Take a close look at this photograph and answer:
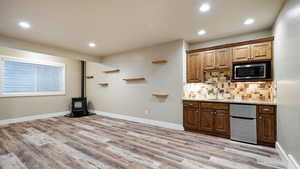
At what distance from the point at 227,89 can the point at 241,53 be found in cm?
101

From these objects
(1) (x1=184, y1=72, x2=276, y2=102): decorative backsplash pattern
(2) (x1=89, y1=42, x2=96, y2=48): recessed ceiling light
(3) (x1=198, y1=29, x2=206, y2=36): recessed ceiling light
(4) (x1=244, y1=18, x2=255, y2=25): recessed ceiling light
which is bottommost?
(1) (x1=184, y1=72, x2=276, y2=102): decorative backsplash pattern

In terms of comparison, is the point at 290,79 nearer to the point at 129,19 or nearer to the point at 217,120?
the point at 217,120

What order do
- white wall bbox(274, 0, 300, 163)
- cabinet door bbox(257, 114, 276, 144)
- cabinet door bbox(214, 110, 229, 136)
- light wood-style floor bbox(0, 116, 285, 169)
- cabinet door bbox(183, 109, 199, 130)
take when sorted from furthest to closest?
cabinet door bbox(183, 109, 199, 130) < cabinet door bbox(214, 110, 229, 136) < cabinet door bbox(257, 114, 276, 144) < light wood-style floor bbox(0, 116, 285, 169) < white wall bbox(274, 0, 300, 163)

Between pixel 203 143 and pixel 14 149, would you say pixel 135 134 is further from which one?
pixel 14 149

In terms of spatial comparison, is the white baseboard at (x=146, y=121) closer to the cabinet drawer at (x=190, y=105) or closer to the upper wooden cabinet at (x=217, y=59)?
the cabinet drawer at (x=190, y=105)

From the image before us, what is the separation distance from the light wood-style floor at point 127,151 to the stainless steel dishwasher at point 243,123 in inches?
7.3

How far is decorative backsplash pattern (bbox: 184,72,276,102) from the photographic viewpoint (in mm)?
3309

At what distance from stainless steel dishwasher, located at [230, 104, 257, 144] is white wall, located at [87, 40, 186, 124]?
4.33 ft

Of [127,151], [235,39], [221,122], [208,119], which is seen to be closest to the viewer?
[127,151]

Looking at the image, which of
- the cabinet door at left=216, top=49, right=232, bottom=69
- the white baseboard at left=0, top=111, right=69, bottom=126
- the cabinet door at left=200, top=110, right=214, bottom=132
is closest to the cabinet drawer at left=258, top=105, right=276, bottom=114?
the cabinet door at left=200, top=110, right=214, bottom=132

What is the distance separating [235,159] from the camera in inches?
91.7

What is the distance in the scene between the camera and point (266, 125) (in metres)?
2.82

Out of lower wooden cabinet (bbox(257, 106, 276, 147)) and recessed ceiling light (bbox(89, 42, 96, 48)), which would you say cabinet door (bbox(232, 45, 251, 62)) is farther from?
recessed ceiling light (bbox(89, 42, 96, 48))

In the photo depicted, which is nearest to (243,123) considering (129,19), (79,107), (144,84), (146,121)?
(146,121)
